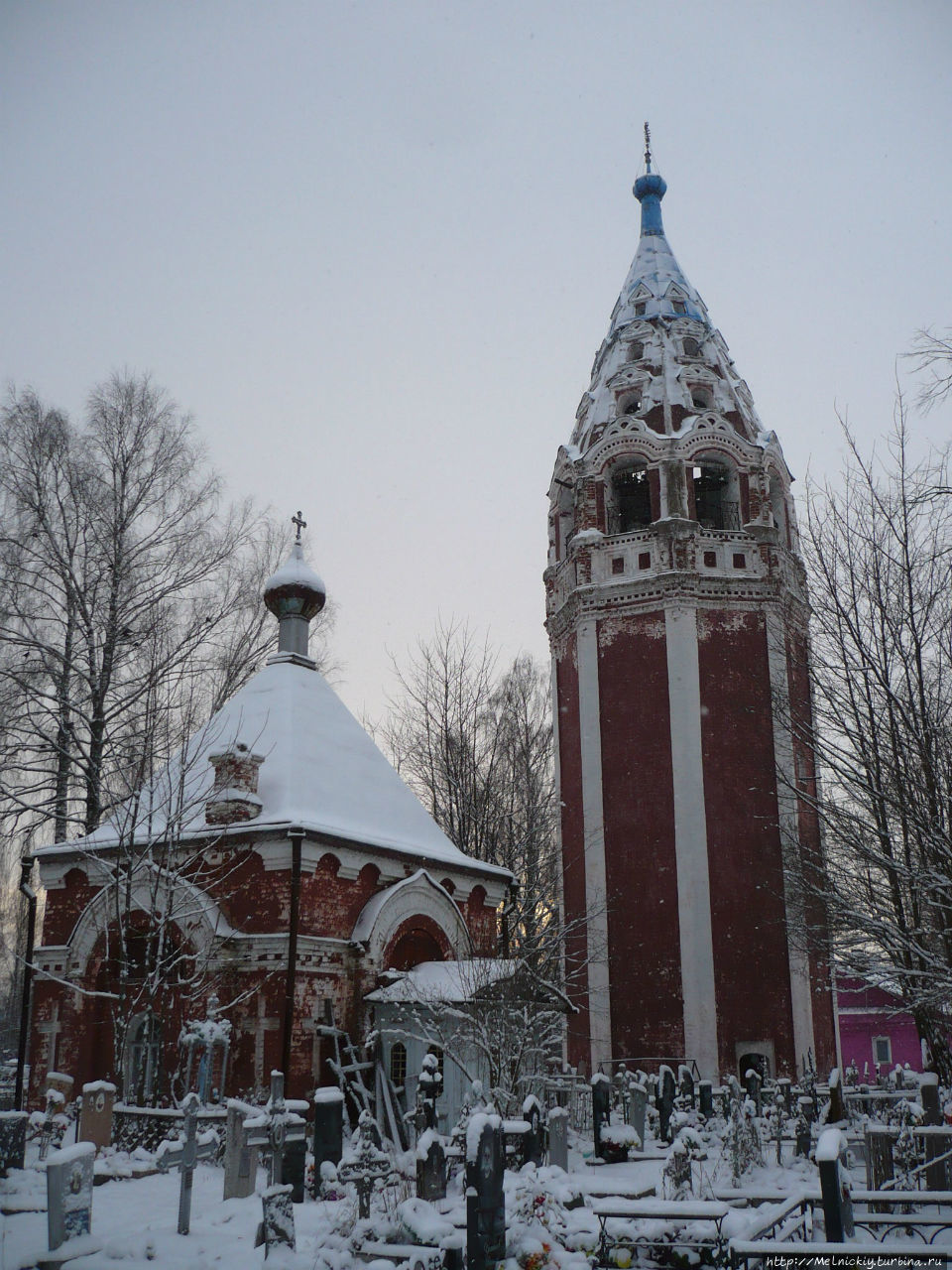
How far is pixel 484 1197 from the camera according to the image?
7262mm

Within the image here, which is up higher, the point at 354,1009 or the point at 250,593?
the point at 250,593

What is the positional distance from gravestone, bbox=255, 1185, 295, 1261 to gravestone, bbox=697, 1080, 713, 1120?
34.0ft

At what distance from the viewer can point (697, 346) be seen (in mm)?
25750

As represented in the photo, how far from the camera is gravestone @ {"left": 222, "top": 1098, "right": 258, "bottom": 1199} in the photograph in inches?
410

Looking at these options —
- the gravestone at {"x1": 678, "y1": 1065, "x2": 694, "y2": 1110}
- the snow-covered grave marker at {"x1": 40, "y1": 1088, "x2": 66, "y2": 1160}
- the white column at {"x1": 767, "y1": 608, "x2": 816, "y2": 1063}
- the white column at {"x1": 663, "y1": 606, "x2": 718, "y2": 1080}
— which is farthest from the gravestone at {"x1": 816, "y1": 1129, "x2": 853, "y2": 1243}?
the white column at {"x1": 663, "y1": 606, "x2": 718, "y2": 1080}

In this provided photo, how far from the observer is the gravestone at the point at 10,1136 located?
398 inches

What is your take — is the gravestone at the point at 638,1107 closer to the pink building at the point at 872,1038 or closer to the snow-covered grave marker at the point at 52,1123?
the snow-covered grave marker at the point at 52,1123

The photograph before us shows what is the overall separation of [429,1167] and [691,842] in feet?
41.5

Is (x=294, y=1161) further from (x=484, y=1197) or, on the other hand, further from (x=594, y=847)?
(x=594, y=847)

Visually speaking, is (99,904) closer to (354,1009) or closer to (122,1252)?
(354,1009)

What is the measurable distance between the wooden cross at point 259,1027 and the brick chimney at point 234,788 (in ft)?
8.38

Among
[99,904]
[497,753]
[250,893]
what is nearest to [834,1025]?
[497,753]

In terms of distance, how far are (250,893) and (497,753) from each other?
14.8 m

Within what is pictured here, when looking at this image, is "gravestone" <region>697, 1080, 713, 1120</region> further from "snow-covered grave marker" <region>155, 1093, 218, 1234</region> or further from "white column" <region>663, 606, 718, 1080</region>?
"snow-covered grave marker" <region>155, 1093, 218, 1234</region>
